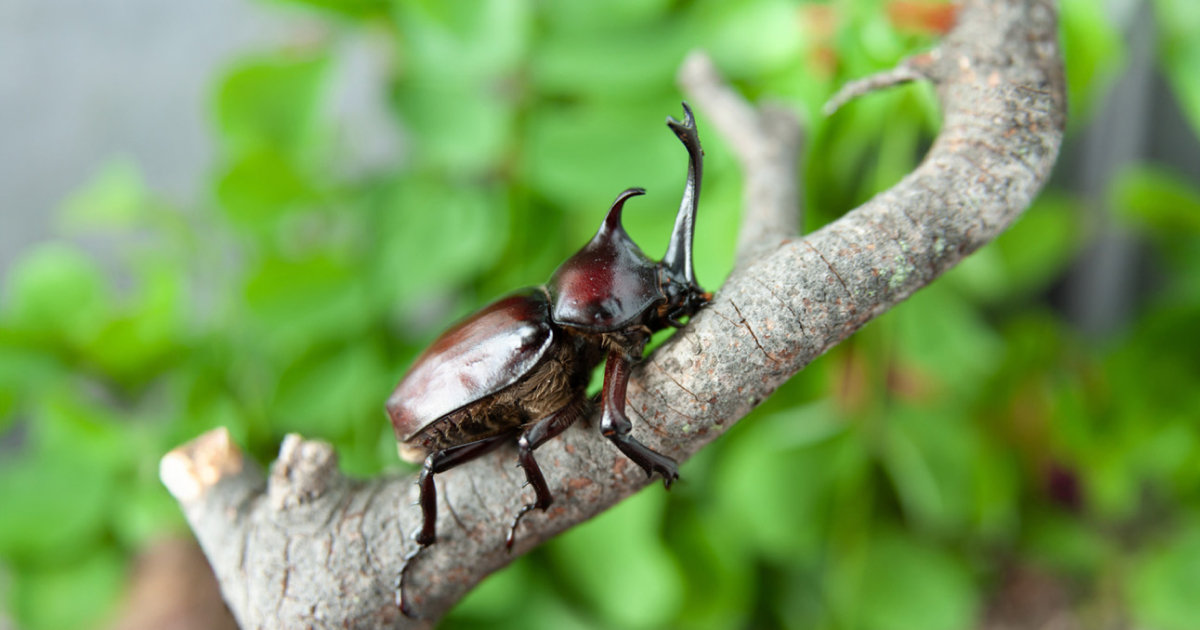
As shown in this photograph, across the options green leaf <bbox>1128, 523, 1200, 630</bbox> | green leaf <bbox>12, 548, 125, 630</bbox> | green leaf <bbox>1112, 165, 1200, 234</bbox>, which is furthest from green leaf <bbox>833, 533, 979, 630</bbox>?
green leaf <bbox>12, 548, 125, 630</bbox>

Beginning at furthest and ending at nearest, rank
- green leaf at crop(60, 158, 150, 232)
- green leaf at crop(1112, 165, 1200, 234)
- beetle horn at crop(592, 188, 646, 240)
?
green leaf at crop(60, 158, 150, 232) → green leaf at crop(1112, 165, 1200, 234) → beetle horn at crop(592, 188, 646, 240)

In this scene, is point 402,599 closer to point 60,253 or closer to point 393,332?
point 393,332

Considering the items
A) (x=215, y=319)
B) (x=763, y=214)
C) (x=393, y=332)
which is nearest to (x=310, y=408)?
(x=393, y=332)

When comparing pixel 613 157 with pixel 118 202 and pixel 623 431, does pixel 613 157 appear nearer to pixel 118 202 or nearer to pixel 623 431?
pixel 623 431

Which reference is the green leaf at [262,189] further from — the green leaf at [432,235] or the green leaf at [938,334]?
the green leaf at [938,334]

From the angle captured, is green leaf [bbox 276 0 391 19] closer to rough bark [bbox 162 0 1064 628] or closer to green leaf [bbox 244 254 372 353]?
green leaf [bbox 244 254 372 353]

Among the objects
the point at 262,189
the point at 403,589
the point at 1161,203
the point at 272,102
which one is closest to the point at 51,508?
the point at 262,189
